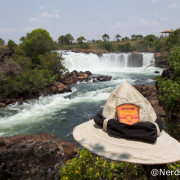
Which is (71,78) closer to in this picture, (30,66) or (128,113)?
(30,66)

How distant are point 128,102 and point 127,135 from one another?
0.34 metres

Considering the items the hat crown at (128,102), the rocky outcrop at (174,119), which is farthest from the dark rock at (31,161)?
the rocky outcrop at (174,119)

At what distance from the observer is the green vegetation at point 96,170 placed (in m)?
1.93

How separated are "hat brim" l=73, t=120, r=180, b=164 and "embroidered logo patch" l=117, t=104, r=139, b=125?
0.50ft

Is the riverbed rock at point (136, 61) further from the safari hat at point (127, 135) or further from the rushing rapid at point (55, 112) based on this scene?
the safari hat at point (127, 135)

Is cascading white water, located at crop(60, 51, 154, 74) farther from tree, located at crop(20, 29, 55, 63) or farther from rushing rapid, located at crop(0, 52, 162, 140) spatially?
rushing rapid, located at crop(0, 52, 162, 140)

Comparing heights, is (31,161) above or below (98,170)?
above

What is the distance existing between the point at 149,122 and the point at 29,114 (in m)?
8.57

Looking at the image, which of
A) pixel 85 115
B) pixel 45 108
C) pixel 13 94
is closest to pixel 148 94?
pixel 85 115

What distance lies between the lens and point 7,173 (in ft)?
5.92

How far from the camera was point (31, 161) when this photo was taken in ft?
6.30

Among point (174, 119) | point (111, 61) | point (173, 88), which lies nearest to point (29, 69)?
point (174, 119)

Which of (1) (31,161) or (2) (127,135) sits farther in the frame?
(1) (31,161)

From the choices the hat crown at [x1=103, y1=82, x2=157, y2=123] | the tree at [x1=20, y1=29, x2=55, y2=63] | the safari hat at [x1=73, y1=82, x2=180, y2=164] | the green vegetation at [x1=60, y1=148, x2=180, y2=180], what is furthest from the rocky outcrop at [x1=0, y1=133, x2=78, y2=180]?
the tree at [x1=20, y1=29, x2=55, y2=63]
